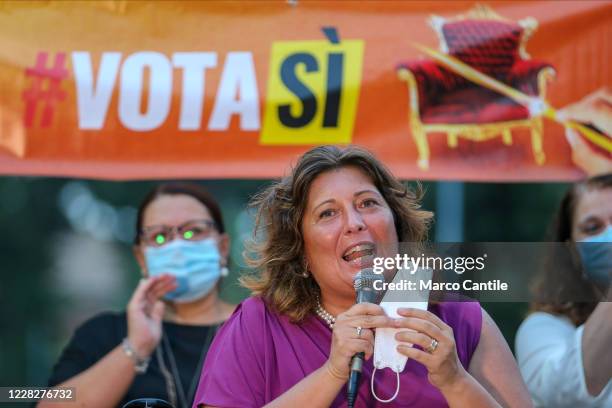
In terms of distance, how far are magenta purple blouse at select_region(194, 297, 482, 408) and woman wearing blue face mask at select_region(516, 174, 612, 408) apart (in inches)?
29.2

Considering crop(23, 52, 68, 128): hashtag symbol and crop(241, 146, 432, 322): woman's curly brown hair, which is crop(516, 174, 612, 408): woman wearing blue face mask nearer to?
crop(241, 146, 432, 322): woman's curly brown hair

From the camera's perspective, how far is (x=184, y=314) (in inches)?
181

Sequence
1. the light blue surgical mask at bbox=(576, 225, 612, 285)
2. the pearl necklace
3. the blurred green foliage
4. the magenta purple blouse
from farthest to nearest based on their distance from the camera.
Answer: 1. the blurred green foliage
2. the light blue surgical mask at bbox=(576, 225, 612, 285)
3. the pearl necklace
4. the magenta purple blouse

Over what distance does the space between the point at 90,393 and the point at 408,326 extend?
2.05 metres

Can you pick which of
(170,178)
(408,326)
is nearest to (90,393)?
(170,178)

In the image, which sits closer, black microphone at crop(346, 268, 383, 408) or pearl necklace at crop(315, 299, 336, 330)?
black microphone at crop(346, 268, 383, 408)

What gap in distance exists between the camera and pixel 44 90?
438 cm

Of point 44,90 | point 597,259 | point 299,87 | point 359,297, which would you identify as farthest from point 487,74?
point 44,90

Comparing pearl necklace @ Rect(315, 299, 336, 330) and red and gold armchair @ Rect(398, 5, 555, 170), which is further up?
red and gold armchair @ Rect(398, 5, 555, 170)

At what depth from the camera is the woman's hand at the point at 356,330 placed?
266 centimetres

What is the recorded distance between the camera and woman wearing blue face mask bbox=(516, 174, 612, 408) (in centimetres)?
376

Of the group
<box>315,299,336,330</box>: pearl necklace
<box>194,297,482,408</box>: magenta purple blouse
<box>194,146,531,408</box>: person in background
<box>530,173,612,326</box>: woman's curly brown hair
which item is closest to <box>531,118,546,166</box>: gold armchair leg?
<box>530,173,612,326</box>: woman's curly brown hair

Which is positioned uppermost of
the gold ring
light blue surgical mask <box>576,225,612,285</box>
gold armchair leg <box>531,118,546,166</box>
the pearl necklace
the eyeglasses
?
gold armchair leg <box>531,118,546,166</box>

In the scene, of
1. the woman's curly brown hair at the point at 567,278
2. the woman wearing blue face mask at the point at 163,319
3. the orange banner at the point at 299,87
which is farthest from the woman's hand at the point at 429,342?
the woman wearing blue face mask at the point at 163,319
